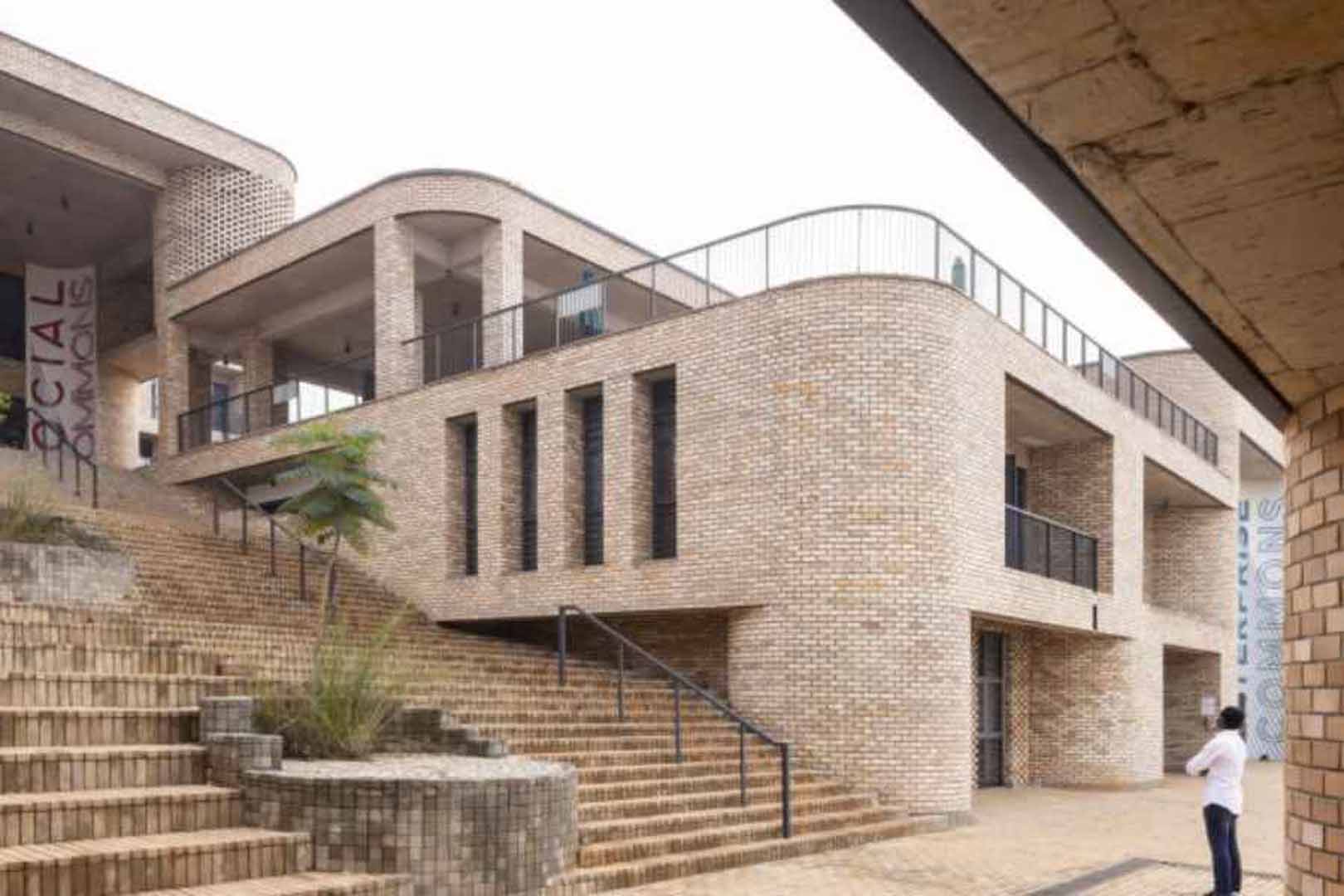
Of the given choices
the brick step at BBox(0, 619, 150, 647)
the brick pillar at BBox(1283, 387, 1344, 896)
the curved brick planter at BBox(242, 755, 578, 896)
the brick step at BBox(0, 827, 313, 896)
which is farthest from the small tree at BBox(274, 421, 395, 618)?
the brick pillar at BBox(1283, 387, 1344, 896)

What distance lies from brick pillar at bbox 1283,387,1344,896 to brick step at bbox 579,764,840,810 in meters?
7.38

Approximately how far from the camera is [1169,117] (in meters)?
2.34

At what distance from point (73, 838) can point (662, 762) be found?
675cm

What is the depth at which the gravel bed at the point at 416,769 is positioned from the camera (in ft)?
25.6

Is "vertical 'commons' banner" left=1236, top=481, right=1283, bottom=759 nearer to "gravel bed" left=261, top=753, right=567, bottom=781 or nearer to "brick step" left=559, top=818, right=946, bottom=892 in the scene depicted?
"brick step" left=559, top=818, right=946, bottom=892

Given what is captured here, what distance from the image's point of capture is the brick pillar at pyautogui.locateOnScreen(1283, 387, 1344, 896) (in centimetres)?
382

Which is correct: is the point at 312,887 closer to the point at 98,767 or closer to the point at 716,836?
the point at 98,767

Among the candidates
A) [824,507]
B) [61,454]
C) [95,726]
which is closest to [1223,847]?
[824,507]

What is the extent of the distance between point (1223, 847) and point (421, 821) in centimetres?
581

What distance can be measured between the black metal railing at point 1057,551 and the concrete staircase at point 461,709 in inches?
275

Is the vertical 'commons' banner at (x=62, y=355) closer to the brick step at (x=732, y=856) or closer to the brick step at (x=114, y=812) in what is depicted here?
the brick step at (x=732, y=856)

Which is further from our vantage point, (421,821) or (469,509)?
(469,509)

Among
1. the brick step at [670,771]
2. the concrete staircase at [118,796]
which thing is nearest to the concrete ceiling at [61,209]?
the concrete staircase at [118,796]

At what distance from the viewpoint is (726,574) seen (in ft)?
50.2
